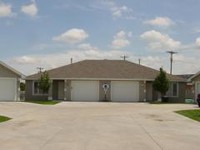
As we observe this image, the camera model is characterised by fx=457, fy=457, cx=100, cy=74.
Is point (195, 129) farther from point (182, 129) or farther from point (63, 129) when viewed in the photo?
point (63, 129)

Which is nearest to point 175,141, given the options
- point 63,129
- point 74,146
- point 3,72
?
point 74,146

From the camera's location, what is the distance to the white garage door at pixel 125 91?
47.5 meters

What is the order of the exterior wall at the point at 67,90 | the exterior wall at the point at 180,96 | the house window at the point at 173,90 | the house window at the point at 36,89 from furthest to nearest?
the house window at the point at 173,90, the exterior wall at the point at 180,96, the house window at the point at 36,89, the exterior wall at the point at 67,90

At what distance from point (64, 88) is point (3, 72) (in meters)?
6.94

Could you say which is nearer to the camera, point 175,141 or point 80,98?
point 175,141

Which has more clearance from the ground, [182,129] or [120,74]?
[120,74]

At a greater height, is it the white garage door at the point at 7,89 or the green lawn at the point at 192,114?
the white garage door at the point at 7,89

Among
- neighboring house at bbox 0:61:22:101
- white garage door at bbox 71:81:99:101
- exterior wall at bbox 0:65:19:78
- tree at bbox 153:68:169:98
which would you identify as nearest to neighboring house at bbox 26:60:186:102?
white garage door at bbox 71:81:99:101

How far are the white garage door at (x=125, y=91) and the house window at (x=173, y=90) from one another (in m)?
3.68

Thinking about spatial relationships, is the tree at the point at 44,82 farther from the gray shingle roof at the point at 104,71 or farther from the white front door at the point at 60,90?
the white front door at the point at 60,90

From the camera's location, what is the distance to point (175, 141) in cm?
1498

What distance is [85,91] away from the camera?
155ft

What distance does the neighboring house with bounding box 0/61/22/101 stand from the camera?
43.9m

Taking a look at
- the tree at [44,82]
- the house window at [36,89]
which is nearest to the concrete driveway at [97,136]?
the tree at [44,82]
